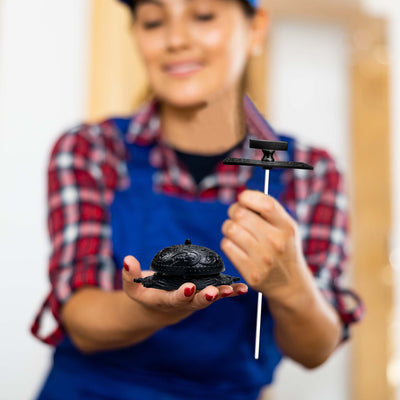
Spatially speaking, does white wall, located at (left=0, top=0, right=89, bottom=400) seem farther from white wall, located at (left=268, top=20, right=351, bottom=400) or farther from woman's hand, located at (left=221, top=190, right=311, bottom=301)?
woman's hand, located at (left=221, top=190, right=311, bottom=301)

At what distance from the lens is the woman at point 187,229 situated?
27cm

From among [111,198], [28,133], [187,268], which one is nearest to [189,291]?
[187,268]

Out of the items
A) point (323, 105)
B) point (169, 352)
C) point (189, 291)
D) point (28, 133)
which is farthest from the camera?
point (323, 105)

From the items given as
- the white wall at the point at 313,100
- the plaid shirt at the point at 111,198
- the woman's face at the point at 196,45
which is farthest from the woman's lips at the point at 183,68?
the white wall at the point at 313,100

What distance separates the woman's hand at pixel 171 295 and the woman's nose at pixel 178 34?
17 centimetres

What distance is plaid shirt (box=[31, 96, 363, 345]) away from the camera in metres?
0.47

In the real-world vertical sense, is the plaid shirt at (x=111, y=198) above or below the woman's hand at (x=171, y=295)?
below

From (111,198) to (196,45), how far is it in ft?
0.71

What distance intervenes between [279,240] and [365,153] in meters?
0.99

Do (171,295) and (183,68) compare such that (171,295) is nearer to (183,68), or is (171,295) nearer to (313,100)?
(183,68)

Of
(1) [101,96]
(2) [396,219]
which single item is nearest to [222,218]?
(1) [101,96]

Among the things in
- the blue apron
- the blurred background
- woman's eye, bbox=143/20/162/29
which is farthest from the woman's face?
the blurred background

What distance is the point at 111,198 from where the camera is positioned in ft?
1.66

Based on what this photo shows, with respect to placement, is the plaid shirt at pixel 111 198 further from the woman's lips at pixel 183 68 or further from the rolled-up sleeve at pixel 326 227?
the woman's lips at pixel 183 68
